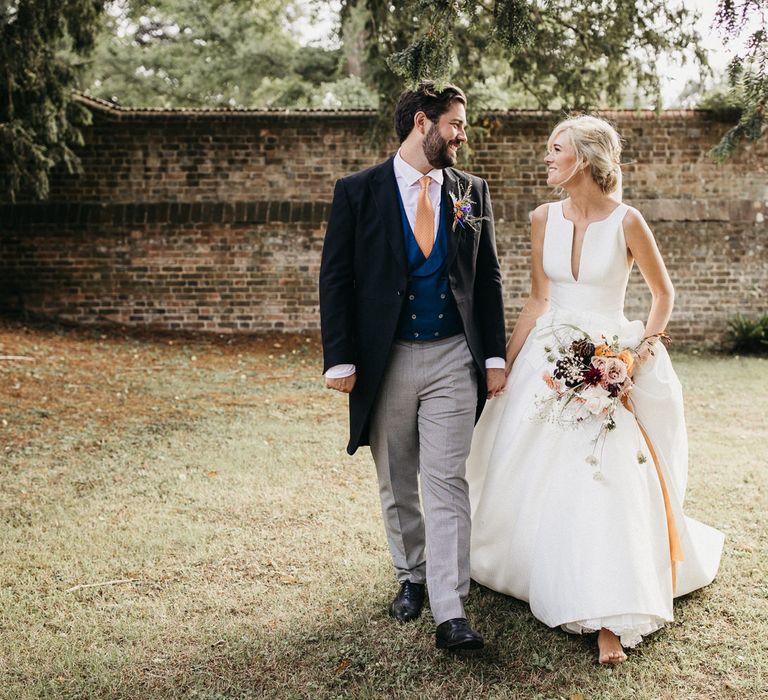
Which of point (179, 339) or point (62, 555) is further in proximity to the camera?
point (179, 339)

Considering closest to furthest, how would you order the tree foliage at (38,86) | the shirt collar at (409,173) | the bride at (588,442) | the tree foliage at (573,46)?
1. the bride at (588,442)
2. the shirt collar at (409,173)
3. the tree foliage at (573,46)
4. the tree foliage at (38,86)

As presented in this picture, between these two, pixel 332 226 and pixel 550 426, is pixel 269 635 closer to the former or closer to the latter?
pixel 550 426

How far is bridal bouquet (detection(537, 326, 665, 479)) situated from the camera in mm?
3086

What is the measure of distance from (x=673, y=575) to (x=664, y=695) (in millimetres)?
613

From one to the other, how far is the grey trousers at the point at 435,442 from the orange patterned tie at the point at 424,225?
1.28 feet

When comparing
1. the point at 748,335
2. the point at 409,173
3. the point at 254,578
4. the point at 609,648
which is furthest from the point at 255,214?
the point at 609,648

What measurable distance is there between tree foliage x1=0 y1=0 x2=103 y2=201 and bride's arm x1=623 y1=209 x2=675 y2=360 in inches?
302

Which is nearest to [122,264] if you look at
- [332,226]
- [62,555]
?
[62,555]

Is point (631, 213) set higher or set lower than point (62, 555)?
higher

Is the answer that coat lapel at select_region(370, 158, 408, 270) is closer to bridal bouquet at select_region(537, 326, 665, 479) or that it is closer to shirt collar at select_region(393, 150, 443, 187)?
shirt collar at select_region(393, 150, 443, 187)

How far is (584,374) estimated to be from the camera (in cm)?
313

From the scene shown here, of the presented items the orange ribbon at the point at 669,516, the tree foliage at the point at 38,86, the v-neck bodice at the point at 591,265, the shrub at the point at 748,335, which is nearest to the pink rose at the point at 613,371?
the orange ribbon at the point at 669,516

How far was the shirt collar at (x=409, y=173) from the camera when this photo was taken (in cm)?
320

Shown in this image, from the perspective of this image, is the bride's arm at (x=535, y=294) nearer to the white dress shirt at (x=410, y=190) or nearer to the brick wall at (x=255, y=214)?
the white dress shirt at (x=410, y=190)
